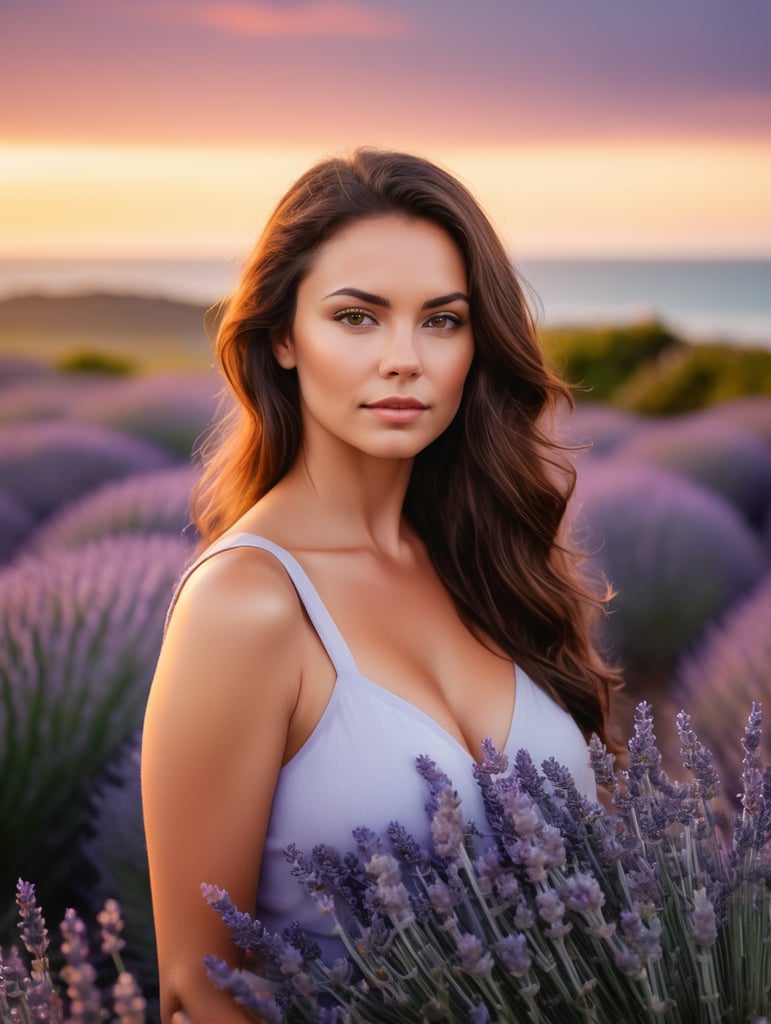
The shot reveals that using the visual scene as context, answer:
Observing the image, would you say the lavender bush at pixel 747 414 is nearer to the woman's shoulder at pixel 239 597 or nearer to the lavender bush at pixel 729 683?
the lavender bush at pixel 729 683

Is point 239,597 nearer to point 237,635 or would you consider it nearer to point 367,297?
point 237,635

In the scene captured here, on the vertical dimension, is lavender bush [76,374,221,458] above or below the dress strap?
below

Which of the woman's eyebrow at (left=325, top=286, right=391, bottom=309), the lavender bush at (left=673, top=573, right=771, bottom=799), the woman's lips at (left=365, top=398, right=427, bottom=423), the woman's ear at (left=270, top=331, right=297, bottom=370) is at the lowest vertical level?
the lavender bush at (left=673, top=573, right=771, bottom=799)

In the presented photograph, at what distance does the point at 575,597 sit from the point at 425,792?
2.44 ft

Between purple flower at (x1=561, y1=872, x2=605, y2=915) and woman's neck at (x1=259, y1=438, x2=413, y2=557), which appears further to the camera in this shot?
woman's neck at (x1=259, y1=438, x2=413, y2=557)

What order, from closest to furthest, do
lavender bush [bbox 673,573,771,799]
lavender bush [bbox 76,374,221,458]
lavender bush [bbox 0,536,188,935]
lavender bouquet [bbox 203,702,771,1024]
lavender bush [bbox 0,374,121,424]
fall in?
lavender bouquet [bbox 203,702,771,1024] → lavender bush [bbox 0,536,188,935] → lavender bush [bbox 673,573,771,799] → lavender bush [bbox 0,374,121,424] → lavender bush [bbox 76,374,221,458]

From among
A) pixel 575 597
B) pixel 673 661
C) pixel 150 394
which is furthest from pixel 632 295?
pixel 575 597

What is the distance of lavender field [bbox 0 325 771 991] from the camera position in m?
2.68

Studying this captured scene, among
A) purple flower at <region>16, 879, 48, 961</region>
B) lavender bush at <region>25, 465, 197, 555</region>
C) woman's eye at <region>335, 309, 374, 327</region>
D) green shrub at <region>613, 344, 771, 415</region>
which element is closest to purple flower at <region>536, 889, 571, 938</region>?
purple flower at <region>16, 879, 48, 961</region>

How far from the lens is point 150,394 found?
6398 millimetres

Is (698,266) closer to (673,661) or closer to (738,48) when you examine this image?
(738,48)

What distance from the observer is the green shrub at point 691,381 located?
22.6ft

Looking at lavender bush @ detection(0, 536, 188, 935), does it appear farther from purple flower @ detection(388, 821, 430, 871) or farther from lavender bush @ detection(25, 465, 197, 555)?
purple flower @ detection(388, 821, 430, 871)

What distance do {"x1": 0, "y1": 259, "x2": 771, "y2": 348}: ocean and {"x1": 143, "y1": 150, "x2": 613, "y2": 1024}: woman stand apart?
3011mm
